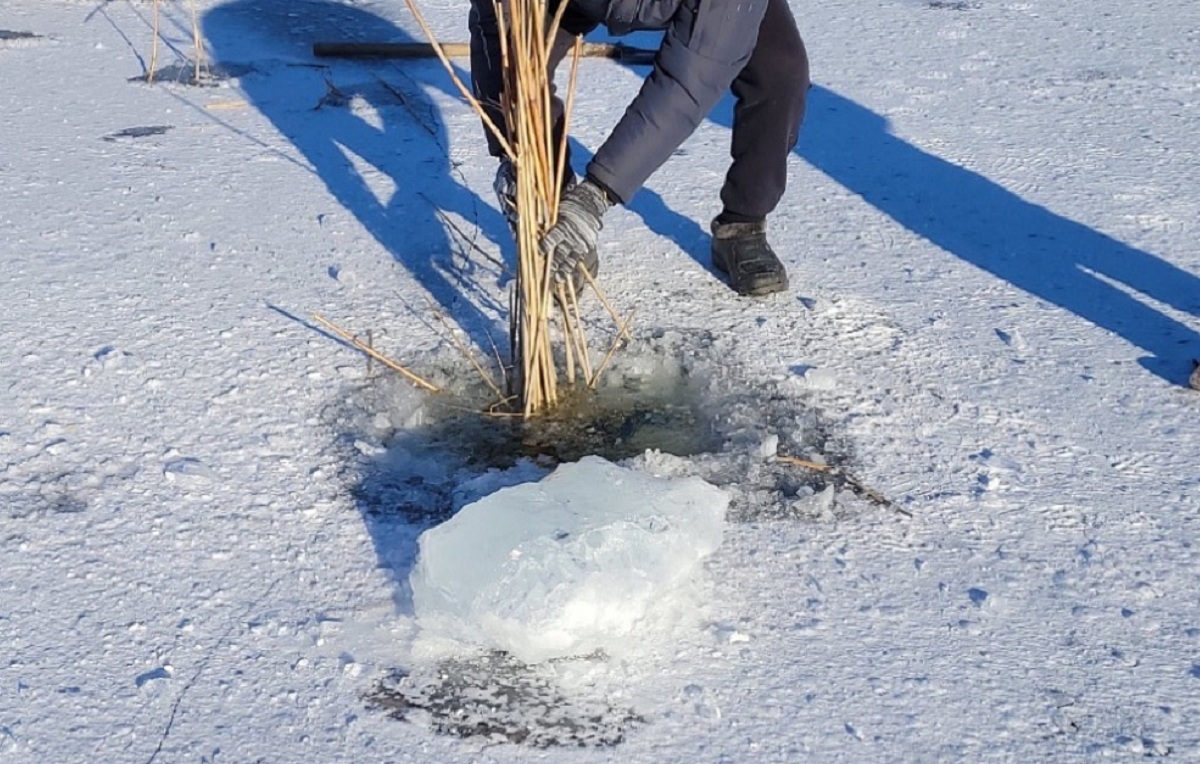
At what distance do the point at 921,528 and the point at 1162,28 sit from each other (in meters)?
3.39

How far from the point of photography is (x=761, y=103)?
3.43 meters

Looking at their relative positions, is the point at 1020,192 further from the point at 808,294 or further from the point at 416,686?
the point at 416,686

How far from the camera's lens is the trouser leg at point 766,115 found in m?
3.37

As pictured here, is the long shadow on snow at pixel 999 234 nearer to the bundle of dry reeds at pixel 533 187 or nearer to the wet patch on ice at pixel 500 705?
the bundle of dry reeds at pixel 533 187

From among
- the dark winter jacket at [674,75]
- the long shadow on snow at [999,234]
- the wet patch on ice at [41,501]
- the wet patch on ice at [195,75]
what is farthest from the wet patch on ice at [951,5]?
the wet patch on ice at [41,501]

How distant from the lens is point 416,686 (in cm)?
220

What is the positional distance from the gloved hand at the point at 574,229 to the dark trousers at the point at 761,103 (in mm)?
515

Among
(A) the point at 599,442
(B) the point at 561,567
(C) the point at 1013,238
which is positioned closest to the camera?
(B) the point at 561,567

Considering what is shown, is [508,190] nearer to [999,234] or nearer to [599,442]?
[599,442]

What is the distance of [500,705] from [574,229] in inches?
38.0

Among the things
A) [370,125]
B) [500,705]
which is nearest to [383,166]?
[370,125]

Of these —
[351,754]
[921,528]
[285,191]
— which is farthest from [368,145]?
[351,754]

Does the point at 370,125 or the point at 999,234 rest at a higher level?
the point at 999,234

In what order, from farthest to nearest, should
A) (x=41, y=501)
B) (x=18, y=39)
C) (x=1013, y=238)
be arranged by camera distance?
(x=18, y=39) → (x=1013, y=238) → (x=41, y=501)
